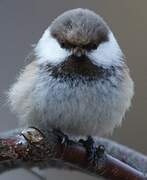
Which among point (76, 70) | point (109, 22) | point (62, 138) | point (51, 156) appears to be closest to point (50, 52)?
point (76, 70)

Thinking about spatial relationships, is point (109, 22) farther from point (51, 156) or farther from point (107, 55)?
point (51, 156)

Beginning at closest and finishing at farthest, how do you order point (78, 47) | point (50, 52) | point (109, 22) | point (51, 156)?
point (51, 156) → point (78, 47) → point (50, 52) → point (109, 22)

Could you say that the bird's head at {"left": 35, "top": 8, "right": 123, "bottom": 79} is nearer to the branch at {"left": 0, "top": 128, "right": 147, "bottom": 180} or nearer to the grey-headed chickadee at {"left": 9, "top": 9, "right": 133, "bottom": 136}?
the grey-headed chickadee at {"left": 9, "top": 9, "right": 133, "bottom": 136}

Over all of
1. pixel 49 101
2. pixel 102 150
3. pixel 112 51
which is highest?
pixel 112 51

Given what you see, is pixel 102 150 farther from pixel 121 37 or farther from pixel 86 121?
pixel 121 37

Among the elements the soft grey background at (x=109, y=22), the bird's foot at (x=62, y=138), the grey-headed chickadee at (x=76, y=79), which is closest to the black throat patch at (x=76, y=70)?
the grey-headed chickadee at (x=76, y=79)

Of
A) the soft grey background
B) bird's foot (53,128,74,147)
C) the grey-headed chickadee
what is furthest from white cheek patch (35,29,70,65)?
the soft grey background

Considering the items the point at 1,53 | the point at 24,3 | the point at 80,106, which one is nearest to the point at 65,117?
the point at 80,106
